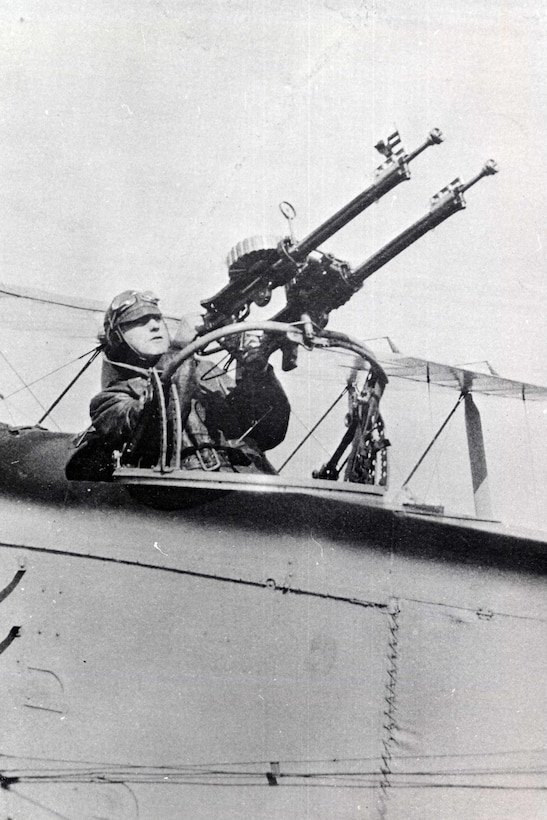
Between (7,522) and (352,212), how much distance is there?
2.65 m

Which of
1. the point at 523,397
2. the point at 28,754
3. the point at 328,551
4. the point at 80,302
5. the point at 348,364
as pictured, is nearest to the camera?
the point at 328,551

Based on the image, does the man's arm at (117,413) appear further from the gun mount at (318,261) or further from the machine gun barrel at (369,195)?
the machine gun barrel at (369,195)

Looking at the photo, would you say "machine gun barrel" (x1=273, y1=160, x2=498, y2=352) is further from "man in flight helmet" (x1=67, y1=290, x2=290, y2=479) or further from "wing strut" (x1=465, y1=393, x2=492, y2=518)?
"wing strut" (x1=465, y1=393, x2=492, y2=518)

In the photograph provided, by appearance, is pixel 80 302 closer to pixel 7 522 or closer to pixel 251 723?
pixel 7 522

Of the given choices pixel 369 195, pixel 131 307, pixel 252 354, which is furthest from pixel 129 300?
pixel 369 195

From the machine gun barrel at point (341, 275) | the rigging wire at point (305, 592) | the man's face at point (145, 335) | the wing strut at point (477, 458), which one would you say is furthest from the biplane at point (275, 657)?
the wing strut at point (477, 458)

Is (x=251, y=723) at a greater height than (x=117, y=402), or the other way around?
(x=117, y=402)

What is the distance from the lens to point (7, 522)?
419cm

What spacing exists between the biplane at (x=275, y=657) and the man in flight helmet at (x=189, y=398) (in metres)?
0.33

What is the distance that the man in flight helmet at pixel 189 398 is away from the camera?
4.14m

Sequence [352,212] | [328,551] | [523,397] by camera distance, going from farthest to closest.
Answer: [523,397] < [352,212] < [328,551]

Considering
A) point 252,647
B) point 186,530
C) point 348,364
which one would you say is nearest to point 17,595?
point 186,530

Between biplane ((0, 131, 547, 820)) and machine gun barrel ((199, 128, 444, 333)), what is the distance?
25cm

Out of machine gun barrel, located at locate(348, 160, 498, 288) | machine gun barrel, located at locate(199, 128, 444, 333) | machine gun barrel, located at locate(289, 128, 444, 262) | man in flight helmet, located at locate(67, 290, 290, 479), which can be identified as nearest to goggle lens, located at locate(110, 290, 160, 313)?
man in flight helmet, located at locate(67, 290, 290, 479)
